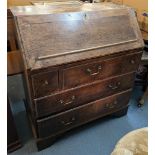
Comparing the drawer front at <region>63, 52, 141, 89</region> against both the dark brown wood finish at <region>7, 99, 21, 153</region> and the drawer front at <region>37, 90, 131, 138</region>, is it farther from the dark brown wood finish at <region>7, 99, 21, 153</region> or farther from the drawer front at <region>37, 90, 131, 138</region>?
the dark brown wood finish at <region>7, 99, 21, 153</region>

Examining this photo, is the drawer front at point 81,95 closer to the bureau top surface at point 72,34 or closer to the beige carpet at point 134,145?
the bureau top surface at point 72,34

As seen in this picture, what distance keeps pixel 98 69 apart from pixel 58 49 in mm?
355

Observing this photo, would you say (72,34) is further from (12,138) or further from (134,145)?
(12,138)

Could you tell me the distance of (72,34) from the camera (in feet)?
4.13

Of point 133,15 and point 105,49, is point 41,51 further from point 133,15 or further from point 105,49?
point 133,15

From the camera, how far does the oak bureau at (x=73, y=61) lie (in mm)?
1151

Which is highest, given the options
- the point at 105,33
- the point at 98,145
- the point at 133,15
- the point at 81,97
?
the point at 133,15

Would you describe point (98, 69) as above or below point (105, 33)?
below

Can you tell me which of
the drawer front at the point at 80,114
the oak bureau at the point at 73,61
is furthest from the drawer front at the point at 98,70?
the drawer front at the point at 80,114

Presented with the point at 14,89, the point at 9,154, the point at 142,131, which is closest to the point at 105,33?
the point at 142,131

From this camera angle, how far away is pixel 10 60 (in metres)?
2.46

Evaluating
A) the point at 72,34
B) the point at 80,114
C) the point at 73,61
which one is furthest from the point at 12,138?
the point at 72,34

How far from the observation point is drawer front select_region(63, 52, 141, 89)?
1.27m

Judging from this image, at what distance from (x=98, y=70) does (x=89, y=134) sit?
2.28ft
